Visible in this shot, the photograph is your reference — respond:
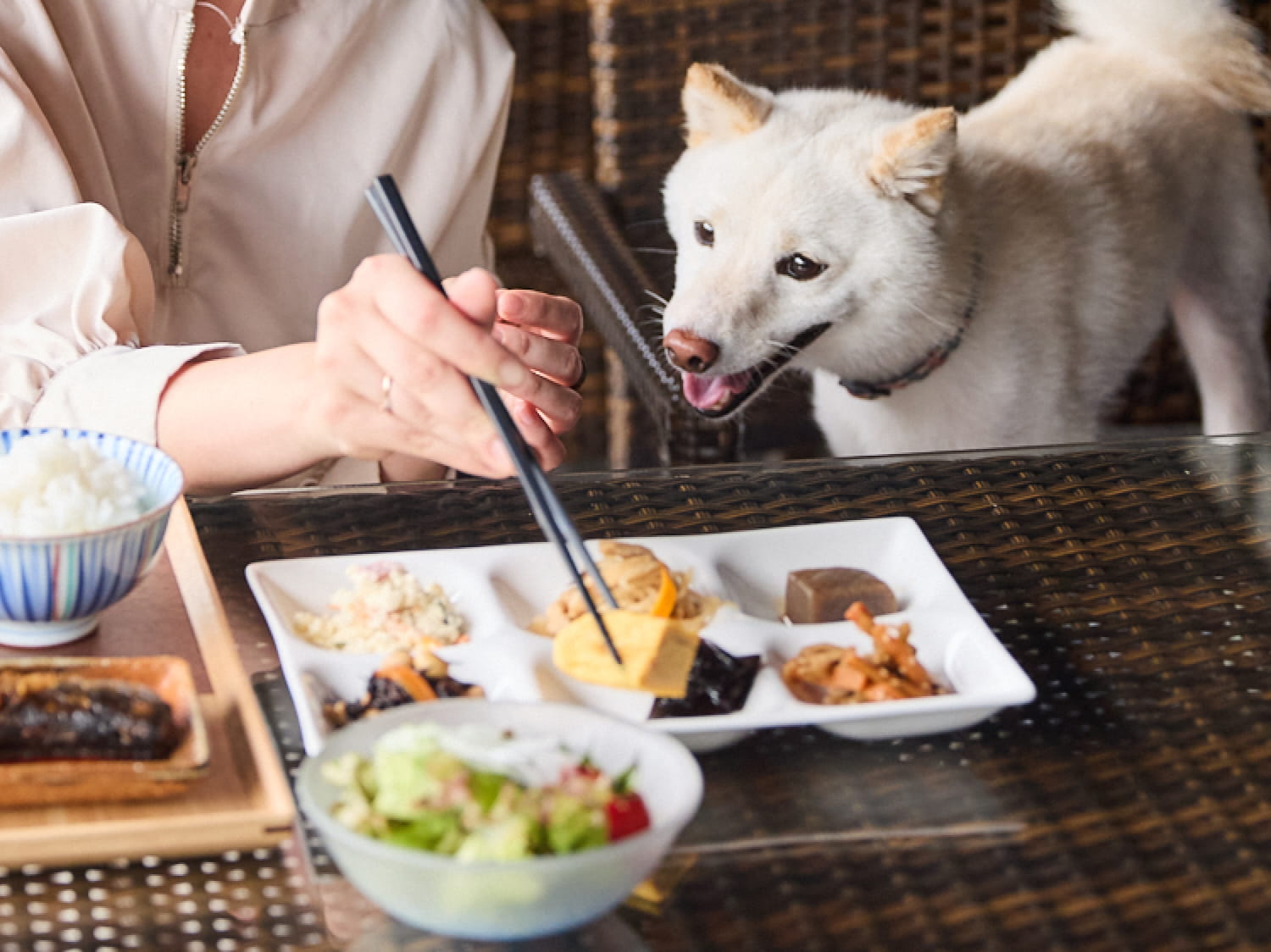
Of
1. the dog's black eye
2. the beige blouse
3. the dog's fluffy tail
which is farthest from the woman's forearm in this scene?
the dog's fluffy tail

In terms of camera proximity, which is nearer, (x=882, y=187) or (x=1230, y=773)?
(x=1230, y=773)

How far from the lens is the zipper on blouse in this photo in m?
1.09

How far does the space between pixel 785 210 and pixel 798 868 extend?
798 mm

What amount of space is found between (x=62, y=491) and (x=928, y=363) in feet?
3.05

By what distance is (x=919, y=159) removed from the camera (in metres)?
1.19

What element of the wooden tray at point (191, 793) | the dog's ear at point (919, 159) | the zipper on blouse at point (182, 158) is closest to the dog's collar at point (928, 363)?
the dog's ear at point (919, 159)

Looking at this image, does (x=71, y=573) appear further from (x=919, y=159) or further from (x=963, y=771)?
(x=919, y=159)

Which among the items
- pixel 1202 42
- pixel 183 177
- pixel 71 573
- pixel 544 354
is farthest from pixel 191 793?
pixel 1202 42

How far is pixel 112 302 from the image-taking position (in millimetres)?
975

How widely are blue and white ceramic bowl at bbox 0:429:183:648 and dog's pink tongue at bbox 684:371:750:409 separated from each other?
624mm

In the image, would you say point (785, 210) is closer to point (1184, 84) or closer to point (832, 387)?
point (832, 387)

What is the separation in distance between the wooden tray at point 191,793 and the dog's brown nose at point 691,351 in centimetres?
57

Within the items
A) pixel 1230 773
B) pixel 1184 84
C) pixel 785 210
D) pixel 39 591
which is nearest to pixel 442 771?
pixel 39 591

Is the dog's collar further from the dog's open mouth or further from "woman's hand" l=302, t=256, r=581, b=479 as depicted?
"woman's hand" l=302, t=256, r=581, b=479
